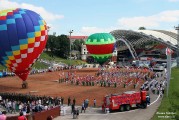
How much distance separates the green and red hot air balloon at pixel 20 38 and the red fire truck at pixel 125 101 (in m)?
16.8

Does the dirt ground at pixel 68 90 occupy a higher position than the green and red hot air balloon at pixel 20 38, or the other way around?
the green and red hot air balloon at pixel 20 38

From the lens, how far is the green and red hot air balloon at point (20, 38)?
150ft

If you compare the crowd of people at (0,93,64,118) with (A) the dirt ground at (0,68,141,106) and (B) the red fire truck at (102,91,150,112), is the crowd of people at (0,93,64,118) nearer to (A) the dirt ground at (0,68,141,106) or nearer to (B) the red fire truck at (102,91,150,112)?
(A) the dirt ground at (0,68,141,106)

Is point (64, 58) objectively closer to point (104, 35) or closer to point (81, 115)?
point (104, 35)

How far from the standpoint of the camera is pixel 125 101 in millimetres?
34781

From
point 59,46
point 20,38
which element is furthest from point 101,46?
point 59,46

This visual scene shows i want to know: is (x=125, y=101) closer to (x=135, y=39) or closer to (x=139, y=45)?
(x=139, y=45)

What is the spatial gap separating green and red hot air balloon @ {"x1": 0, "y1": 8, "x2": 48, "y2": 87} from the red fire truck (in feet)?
55.1

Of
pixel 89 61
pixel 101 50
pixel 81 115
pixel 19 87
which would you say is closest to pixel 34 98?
pixel 81 115

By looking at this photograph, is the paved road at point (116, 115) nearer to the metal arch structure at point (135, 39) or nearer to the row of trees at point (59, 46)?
the metal arch structure at point (135, 39)

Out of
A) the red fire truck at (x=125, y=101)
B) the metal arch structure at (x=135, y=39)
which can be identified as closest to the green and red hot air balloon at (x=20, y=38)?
the red fire truck at (x=125, y=101)

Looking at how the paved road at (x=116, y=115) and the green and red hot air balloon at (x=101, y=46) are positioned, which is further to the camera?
the green and red hot air balloon at (x=101, y=46)

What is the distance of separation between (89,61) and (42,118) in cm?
11344

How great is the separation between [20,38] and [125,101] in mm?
18591
